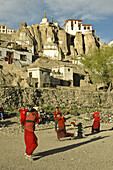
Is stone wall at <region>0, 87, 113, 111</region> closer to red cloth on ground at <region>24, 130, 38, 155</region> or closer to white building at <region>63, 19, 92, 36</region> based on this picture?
red cloth on ground at <region>24, 130, 38, 155</region>

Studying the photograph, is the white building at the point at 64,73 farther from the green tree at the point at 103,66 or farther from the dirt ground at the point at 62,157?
the dirt ground at the point at 62,157

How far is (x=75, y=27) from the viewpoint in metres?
80.4

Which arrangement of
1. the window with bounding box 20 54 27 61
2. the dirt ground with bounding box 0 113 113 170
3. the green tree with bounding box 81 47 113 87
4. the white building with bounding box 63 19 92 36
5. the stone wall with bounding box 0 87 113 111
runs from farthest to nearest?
1. the white building with bounding box 63 19 92 36
2. the window with bounding box 20 54 27 61
3. the green tree with bounding box 81 47 113 87
4. the stone wall with bounding box 0 87 113 111
5. the dirt ground with bounding box 0 113 113 170

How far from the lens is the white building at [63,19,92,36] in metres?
79.9

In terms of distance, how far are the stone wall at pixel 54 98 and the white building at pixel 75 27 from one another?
55943 mm

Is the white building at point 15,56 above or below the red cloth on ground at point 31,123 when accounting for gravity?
above

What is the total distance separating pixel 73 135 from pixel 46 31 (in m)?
65.4

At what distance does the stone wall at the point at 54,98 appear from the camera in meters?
20.7

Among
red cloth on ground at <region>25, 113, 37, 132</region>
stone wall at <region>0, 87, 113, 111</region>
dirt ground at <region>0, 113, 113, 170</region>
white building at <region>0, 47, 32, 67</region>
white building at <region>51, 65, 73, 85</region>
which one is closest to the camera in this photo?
dirt ground at <region>0, 113, 113, 170</region>

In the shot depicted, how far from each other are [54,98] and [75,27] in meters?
62.5

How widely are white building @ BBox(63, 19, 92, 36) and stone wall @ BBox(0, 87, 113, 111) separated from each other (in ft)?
184

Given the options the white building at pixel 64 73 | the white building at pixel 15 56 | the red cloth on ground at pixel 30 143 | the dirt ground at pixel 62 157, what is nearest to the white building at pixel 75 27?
the white building at pixel 15 56

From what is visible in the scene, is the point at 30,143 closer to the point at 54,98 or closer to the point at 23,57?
the point at 54,98

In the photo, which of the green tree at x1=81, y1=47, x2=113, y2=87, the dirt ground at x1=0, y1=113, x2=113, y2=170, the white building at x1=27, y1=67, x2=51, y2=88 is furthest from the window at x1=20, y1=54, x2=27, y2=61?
the dirt ground at x1=0, y1=113, x2=113, y2=170
